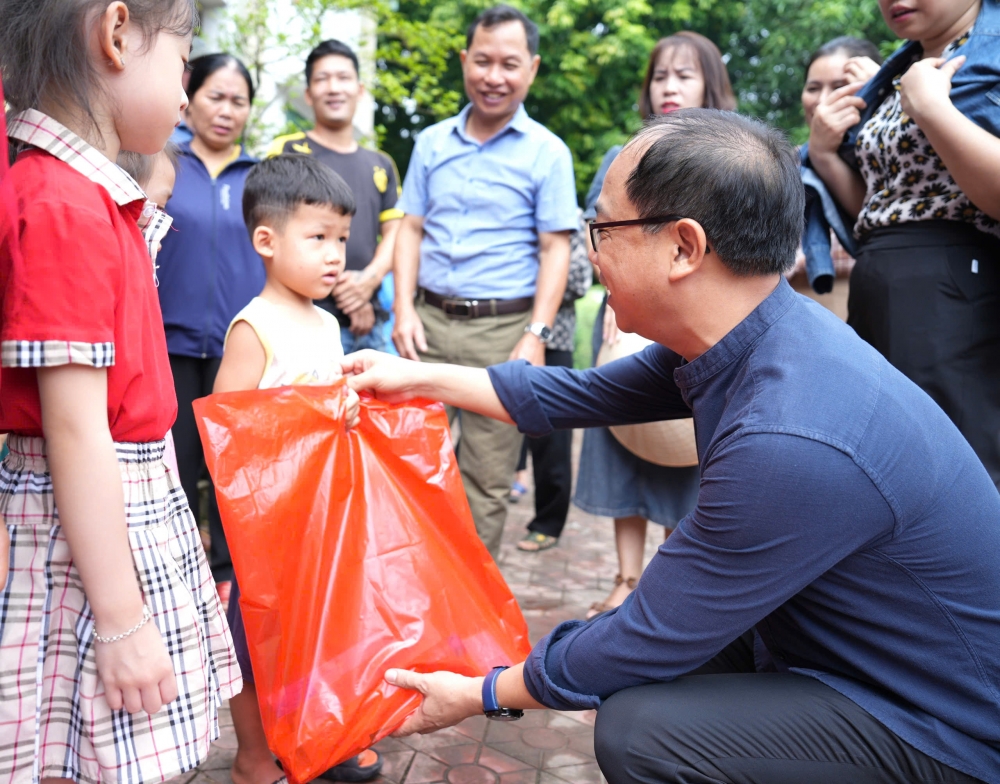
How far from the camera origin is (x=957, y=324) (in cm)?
244

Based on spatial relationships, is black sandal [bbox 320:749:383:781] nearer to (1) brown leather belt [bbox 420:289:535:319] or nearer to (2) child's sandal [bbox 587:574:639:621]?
(2) child's sandal [bbox 587:574:639:621]

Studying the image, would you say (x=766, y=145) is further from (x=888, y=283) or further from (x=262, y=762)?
(x=262, y=762)

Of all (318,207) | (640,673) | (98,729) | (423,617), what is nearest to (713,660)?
(640,673)

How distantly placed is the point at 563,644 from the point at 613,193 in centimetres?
87

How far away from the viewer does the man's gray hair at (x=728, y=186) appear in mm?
1616

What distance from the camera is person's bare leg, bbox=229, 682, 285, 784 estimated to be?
218cm

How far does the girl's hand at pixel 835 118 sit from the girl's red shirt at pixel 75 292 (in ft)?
7.20

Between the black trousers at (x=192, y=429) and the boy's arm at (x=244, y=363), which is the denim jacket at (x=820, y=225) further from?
the black trousers at (x=192, y=429)

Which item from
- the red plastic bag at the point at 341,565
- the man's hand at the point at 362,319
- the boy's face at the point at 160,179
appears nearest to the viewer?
the red plastic bag at the point at 341,565

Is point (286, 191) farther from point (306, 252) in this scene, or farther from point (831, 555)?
point (831, 555)

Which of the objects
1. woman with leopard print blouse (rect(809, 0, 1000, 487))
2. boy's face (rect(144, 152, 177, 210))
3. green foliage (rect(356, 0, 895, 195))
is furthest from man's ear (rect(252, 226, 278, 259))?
green foliage (rect(356, 0, 895, 195))

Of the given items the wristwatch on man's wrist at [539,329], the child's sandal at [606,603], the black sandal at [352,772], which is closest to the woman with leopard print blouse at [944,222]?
the wristwatch on man's wrist at [539,329]

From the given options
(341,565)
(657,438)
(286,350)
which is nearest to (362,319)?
(657,438)

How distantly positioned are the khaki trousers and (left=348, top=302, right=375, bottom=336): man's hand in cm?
40
